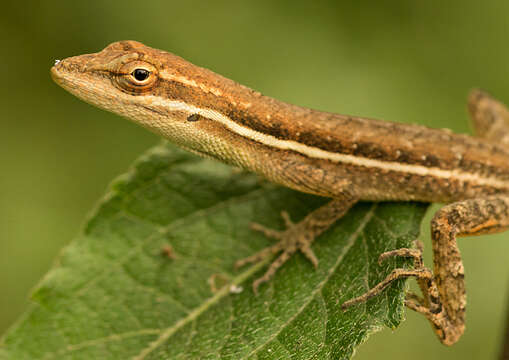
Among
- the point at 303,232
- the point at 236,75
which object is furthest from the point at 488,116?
the point at 236,75

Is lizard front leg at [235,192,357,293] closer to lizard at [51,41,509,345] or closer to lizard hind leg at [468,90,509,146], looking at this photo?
lizard at [51,41,509,345]

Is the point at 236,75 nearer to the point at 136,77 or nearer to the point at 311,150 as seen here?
the point at 311,150

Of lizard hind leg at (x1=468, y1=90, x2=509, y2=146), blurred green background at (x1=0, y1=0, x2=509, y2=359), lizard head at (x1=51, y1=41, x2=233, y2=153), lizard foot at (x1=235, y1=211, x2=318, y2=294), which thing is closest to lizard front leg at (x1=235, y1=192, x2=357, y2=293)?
lizard foot at (x1=235, y1=211, x2=318, y2=294)

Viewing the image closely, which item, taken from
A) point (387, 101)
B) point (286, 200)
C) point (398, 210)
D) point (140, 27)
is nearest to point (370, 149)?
point (398, 210)

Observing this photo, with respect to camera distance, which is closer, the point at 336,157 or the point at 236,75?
the point at 336,157

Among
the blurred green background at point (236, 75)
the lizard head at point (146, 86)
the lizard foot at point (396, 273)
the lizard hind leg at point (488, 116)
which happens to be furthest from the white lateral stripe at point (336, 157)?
the blurred green background at point (236, 75)

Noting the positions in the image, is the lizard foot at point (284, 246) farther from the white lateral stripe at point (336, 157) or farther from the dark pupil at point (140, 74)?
the dark pupil at point (140, 74)
